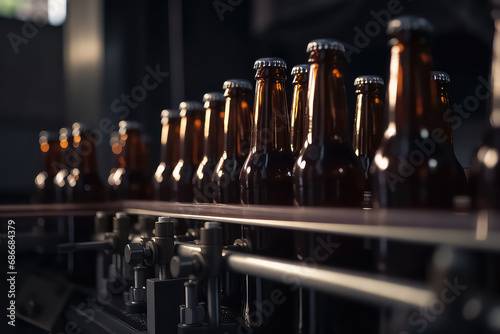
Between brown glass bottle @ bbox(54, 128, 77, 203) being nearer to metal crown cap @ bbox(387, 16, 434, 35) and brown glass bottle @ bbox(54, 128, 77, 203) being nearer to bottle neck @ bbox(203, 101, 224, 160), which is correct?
bottle neck @ bbox(203, 101, 224, 160)

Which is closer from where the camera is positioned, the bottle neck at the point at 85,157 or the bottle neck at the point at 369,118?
the bottle neck at the point at 369,118

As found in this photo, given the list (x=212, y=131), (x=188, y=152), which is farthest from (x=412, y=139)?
(x=188, y=152)

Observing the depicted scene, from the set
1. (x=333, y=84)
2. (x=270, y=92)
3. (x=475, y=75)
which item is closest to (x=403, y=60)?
(x=333, y=84)

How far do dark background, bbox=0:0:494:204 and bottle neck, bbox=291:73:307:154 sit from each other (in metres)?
0.27

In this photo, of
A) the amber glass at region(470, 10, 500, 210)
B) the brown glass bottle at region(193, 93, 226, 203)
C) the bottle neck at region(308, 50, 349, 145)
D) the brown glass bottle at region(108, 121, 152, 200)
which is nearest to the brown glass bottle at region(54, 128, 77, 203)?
the brown glass bottle at region(108, 121, 152, 200)

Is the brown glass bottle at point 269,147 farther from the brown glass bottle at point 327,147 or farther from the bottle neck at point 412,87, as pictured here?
the bottle neck at point 412,87

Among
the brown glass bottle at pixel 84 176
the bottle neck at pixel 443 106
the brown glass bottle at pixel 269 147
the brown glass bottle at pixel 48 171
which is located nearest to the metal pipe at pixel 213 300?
the brown glass bottle at pixel 269 147

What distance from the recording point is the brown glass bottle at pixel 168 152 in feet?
4.36

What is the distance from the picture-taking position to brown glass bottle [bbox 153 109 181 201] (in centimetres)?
133

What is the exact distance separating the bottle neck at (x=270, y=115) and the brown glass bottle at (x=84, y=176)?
90 cm

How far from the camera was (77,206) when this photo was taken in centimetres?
138

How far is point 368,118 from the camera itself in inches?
34.6

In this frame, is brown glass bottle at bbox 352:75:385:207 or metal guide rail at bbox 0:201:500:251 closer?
metal guide rail at bbox 0:201:500:251

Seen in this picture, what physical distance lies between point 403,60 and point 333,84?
0.14 m
